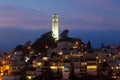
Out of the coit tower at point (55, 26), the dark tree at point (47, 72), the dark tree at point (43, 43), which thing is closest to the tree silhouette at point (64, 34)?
the coit tower at point (55, 26)

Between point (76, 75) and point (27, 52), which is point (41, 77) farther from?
point (27, 52)

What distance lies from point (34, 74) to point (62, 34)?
1168 centimetres

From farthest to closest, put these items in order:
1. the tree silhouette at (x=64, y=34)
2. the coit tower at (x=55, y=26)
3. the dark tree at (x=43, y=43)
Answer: the coit tower at (x=55, y=26) → the tree silhouette at (x=64, y=34) → the dark tree at (x=43, y=43)

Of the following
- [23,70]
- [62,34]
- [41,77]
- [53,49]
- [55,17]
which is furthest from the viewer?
[55,17]

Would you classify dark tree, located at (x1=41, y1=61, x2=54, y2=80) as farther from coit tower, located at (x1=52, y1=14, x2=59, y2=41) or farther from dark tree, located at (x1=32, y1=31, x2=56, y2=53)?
coit tower, located at (x1=52, y1=14, x2=59, y2=41)

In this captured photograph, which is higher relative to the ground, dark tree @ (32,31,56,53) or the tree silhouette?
the tree silhouette

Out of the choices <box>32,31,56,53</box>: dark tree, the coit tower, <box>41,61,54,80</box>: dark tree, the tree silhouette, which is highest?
the coit tower

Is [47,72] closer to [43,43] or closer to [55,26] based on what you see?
[43,43]

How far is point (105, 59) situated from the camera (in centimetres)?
3669

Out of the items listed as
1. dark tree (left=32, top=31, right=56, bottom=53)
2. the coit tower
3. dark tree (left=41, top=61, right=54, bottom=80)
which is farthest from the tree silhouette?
dark tree (left=41, top=61, right=54, bottom=80)

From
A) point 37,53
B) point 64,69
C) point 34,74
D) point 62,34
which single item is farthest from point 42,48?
point 64,69

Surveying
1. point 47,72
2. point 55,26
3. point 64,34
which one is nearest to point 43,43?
point 64,34

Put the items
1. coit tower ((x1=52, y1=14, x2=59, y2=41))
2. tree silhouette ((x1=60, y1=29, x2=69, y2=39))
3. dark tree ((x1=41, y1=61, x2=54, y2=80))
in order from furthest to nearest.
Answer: coit tower ((x1=52, y1=14, x2=59, y2=41)), tree silhouette ((x1=60, y1=29, x2=69, y2=39)), dark tree ((x1=41, y1=61, x2=54, y2=80))

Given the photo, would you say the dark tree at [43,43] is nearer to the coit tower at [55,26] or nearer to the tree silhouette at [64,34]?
the tree silhouette at [64,34]
